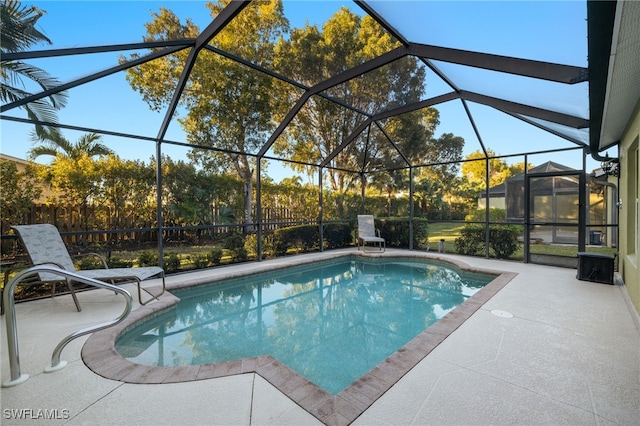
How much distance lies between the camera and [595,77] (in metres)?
2.50

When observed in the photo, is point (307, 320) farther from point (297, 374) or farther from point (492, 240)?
point (492, 240)

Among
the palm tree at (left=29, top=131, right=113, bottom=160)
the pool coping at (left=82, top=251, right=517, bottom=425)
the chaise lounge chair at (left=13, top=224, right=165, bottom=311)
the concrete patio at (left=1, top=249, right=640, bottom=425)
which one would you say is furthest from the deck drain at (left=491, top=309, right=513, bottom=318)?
the palm tree at (left=29, top=131, right=113, bottom=160)

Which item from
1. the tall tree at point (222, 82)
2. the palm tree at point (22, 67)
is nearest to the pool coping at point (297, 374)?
the palm tree at point (22, 67)

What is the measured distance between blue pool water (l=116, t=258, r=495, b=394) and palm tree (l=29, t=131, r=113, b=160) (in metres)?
4.22

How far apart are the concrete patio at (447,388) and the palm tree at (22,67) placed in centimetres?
362

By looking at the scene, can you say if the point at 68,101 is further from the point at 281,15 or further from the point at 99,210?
the point at 281,15

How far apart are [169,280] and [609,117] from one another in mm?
7705

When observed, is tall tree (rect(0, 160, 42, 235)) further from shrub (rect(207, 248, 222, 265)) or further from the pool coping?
the pool coping

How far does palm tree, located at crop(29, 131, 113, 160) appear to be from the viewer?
5848 mm

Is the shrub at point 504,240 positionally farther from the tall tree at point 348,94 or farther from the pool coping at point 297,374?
the pool coping at point 297,374

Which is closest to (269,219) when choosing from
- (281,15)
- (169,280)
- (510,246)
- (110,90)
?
(169,280)

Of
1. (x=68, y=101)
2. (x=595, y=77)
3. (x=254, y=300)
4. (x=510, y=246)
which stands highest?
(x=68, y=101)

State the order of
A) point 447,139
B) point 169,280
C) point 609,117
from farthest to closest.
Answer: point 447,139
point 169,280
point 609,117

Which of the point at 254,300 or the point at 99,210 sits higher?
the point at 99,210
